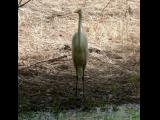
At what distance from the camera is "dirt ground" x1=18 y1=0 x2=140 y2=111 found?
243 inches

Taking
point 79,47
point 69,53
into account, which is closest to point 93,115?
point 79,47

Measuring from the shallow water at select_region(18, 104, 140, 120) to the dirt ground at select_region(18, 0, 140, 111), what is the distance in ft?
0.75

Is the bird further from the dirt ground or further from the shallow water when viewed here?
the shallow water

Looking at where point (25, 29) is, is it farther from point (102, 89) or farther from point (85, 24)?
point (102, 89)

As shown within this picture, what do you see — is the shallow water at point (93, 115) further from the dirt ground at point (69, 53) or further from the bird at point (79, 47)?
the bird at point (79, 47)

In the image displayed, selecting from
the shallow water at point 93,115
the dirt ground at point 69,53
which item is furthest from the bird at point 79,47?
the shallow water at point 93,115

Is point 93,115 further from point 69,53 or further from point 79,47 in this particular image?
point 69,53

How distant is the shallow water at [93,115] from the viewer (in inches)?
210

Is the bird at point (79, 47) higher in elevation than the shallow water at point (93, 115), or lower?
higher

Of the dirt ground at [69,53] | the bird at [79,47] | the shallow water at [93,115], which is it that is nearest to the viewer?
the shallow water at [93,115]

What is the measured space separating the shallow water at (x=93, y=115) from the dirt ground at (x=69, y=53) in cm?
23

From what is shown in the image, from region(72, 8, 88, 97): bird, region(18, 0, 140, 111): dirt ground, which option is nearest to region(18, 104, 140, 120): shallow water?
region(18, 0, 140, 111): dirt ground
